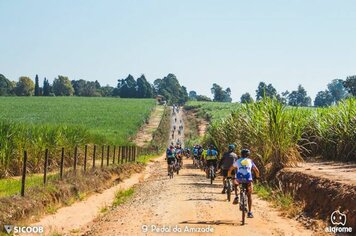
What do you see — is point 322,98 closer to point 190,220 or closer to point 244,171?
point 244,171

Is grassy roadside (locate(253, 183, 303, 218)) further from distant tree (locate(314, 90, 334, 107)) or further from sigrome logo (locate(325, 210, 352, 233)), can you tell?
distant tree (locate(314, 90, 334, 107))

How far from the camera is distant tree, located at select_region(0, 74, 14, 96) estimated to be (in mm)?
160375

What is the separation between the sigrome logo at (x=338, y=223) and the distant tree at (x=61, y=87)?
173 m

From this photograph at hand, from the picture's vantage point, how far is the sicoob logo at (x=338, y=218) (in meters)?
11.7

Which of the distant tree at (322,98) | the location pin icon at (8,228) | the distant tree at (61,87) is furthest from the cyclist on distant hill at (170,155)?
the distant tree at (322,98)

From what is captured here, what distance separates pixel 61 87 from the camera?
587ft

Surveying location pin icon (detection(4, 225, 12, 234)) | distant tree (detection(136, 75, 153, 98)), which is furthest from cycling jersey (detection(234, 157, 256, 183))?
distant tree (detection(136, 75, 153, 98))

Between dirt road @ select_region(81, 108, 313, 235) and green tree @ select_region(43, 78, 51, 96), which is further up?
green tree @ select_region(43, 78, 51, 96)

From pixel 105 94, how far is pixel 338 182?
614 feet

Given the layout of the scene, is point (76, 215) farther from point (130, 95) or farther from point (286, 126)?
point (130, 95)

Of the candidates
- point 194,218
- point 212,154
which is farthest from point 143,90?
point 194,218

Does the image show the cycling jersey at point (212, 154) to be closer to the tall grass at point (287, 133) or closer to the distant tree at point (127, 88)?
the tall grass at point (287, 133)

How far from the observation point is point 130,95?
180 metres

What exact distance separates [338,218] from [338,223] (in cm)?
24
